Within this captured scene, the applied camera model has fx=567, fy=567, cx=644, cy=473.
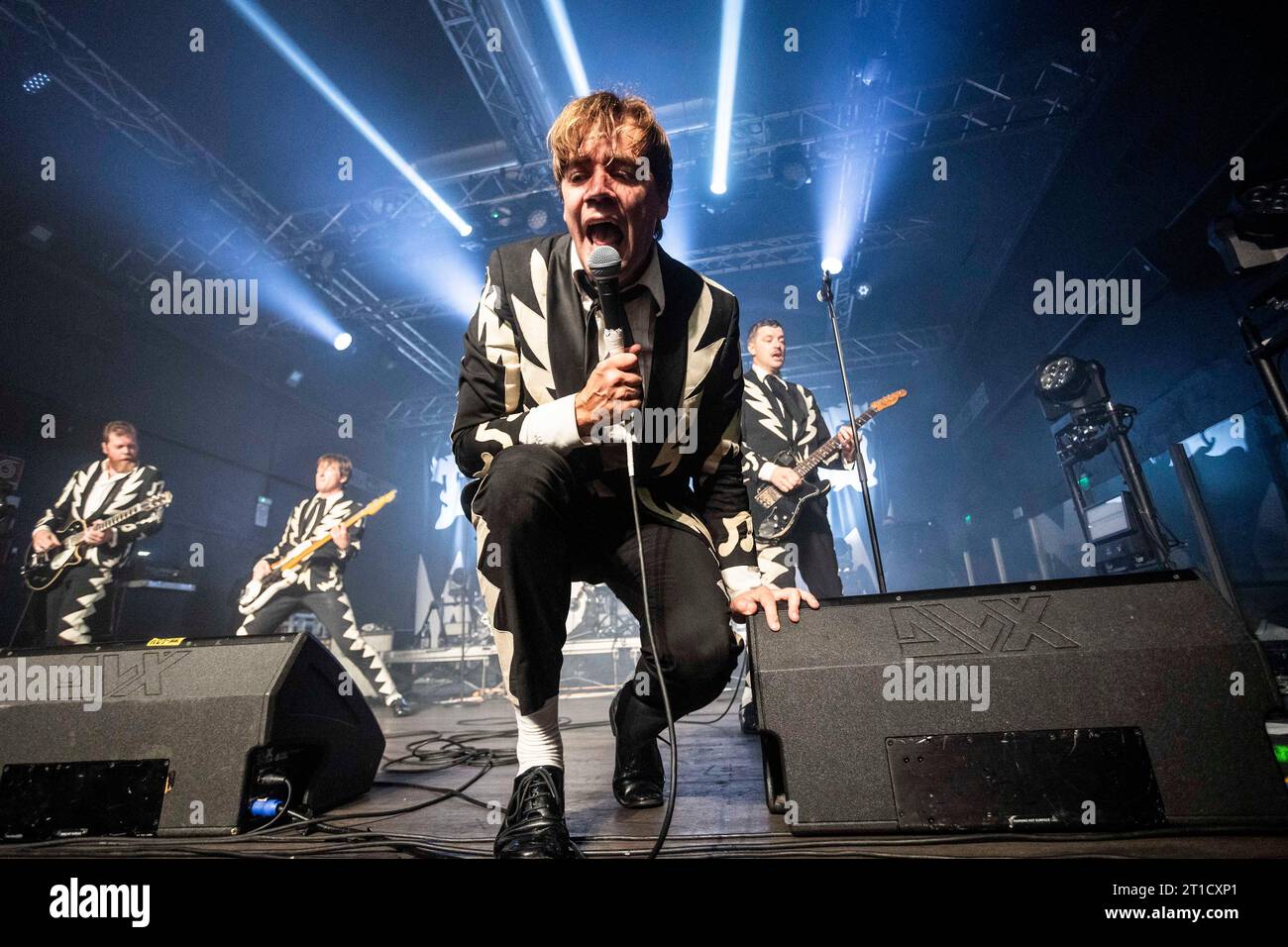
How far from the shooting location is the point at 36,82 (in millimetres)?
5250

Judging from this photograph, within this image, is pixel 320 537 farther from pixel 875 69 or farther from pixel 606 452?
pixel 875 69

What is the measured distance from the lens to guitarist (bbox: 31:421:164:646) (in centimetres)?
451

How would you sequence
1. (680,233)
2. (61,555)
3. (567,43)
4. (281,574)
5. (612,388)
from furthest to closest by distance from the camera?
(680,233) < (567,43) < (281,574) < (61,555) < (612,388)

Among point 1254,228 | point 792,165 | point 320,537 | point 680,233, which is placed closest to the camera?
point 1254,228

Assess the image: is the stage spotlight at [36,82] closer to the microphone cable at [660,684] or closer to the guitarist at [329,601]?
the guitarist at [329,601]

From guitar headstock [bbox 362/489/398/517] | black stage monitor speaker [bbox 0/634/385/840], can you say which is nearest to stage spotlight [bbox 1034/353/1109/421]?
black stage monitor speaker [bbox 0/634/385/840]

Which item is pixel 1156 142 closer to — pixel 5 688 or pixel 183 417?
pixel 5 688

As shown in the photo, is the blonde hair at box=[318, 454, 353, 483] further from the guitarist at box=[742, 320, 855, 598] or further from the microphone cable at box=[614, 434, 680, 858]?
the microphone cable at box=[614, 434, 680, 858]

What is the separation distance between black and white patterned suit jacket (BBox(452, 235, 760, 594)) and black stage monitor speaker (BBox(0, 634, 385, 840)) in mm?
714

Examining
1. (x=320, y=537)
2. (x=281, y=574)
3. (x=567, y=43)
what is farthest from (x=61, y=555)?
(x=567, y=43)

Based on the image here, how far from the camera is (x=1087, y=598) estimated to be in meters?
1.23

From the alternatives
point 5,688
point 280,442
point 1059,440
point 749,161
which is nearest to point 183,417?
point 280,442

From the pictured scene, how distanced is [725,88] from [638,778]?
→ 7012 mm
